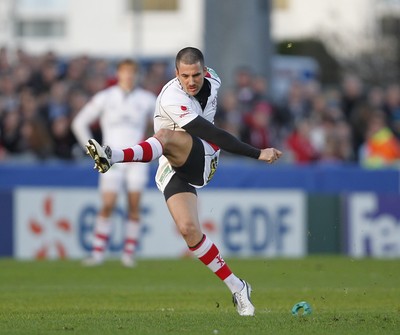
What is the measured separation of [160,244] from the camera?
71.3 ft

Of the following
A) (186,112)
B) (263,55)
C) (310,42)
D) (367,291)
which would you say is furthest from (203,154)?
(310,42)

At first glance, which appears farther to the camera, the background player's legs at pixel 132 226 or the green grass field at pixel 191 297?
the background player's legs at pixel 132 226

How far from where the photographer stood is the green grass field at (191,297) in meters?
11.5

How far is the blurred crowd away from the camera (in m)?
22.7

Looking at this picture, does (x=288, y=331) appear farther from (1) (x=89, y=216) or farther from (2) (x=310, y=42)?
(2) (x=310, y=42)

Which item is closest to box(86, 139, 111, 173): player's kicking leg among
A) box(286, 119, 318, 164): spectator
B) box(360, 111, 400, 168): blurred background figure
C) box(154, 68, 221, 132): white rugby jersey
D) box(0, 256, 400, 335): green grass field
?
box(154, 68, 221, 132): white rugby jersey

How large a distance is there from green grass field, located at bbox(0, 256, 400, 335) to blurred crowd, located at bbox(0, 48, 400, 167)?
3.05 meters

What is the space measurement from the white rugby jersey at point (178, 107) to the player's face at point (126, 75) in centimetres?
607

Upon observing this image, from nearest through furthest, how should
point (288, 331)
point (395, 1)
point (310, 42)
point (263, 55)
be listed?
point (288, 331) < point (263, 55) < point (310, 42) < point (395, 1)

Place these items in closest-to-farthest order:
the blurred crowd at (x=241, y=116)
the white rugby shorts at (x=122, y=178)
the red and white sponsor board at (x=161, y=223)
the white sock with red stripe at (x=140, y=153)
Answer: the white sock with red stripe at (x=140, y=153)
the white rugby shorts at (x=122, y=178)
the red and white sponsor board at (x=161, y=223)
the blurred crowd at (x=241, y=116)

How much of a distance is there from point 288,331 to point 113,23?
143 ft

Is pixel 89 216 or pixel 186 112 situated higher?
pixel 186 112

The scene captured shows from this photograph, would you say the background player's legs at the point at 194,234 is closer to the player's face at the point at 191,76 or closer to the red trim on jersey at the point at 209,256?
the red trim on jersey at the point at 209,256

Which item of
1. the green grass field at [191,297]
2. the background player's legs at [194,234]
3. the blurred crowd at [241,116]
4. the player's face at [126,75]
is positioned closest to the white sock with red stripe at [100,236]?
the green grass field at [191,297]
